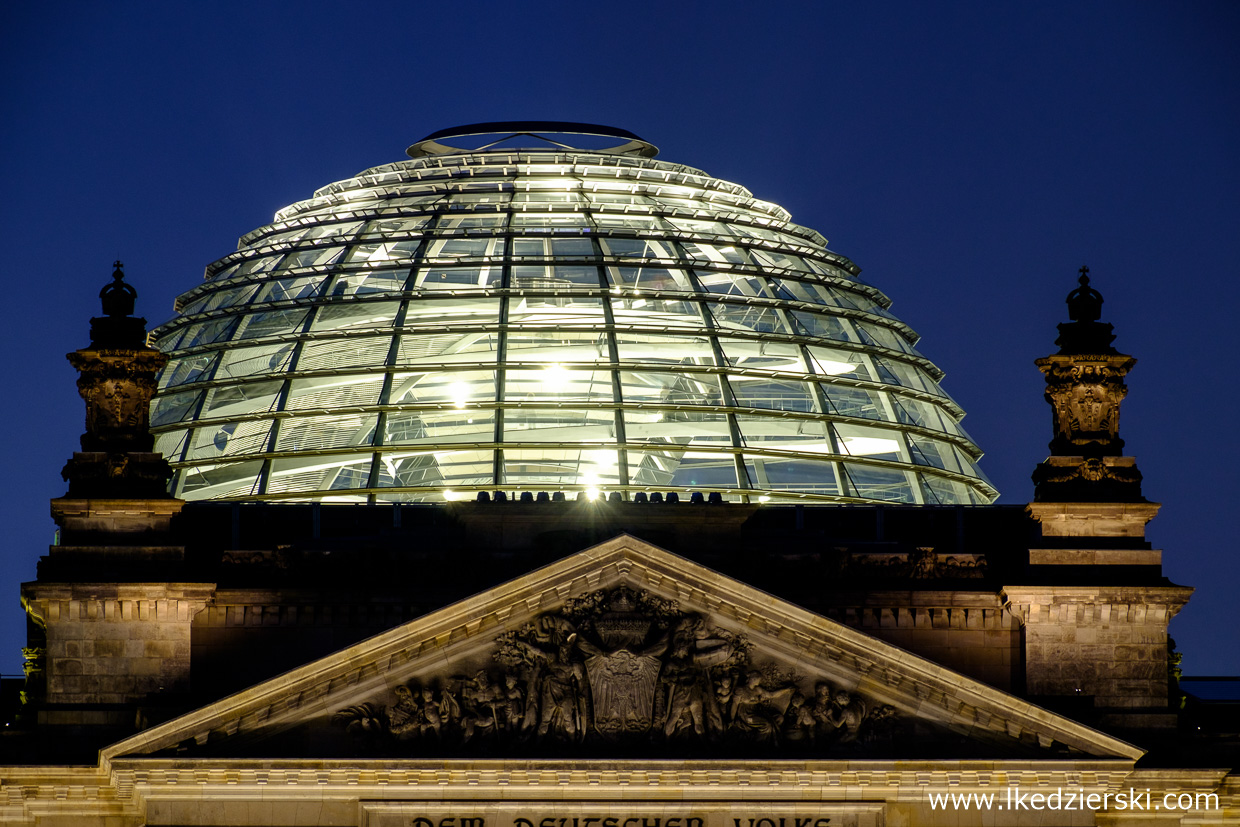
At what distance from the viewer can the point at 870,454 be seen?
67.0 m

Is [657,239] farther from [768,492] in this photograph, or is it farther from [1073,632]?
[1073,632]

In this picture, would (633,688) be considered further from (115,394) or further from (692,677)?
(115,394)

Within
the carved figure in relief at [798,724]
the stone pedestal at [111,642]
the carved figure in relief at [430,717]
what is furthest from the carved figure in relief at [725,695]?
the stone pedestal at [111,642]

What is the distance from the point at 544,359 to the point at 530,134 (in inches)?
525

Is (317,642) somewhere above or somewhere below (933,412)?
below

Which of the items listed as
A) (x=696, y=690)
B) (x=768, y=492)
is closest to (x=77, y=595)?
(x=696, y=690)

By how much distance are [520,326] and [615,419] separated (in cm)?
371

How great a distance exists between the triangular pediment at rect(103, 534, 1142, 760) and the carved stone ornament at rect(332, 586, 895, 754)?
0.02m

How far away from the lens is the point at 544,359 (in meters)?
67.2

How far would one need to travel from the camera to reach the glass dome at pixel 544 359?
64.8 m

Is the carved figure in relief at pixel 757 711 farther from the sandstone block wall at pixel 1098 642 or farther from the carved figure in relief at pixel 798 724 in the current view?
→ the sandstone block wall at pixel 1098 642

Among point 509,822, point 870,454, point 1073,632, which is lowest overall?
point 509,822
